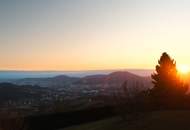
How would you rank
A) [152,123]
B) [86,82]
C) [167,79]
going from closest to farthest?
[152,123] < [167,79] < [86,82]

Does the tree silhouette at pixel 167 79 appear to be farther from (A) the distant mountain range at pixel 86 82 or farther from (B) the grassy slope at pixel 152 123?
(A) the distant mountain range at pixel 86 82

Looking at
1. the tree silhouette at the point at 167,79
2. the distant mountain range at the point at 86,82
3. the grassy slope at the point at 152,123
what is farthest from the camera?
the distant mountain range at the point at 86,82

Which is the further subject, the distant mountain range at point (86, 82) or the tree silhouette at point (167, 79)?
the distant mountain range at point (86, 82)

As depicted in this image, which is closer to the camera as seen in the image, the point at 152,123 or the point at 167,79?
the point at 152,123

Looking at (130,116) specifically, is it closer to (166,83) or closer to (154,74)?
(166,83)

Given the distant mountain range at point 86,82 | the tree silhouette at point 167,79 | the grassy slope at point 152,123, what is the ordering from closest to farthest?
the grassy slope at point 152,123, the tree silhouette at point 167,79, the distant mountain range at point 86,82

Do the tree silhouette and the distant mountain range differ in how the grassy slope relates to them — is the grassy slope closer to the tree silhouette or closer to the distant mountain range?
the tree silhouette

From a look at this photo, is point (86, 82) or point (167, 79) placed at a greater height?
point (167, 79)

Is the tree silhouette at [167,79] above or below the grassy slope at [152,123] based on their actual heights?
above

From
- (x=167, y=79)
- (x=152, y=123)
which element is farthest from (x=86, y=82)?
(x=152, y=123)

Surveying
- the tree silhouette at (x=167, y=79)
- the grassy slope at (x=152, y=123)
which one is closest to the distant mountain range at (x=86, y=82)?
the tree silhouette at (x=167, y=79)

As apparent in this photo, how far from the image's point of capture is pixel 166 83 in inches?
1818

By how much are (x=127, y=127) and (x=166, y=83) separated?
22.1 metres

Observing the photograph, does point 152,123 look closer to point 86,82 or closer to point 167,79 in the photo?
point 167,79
